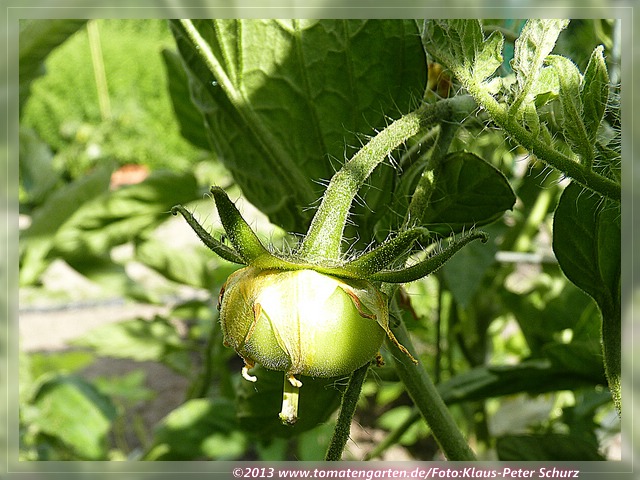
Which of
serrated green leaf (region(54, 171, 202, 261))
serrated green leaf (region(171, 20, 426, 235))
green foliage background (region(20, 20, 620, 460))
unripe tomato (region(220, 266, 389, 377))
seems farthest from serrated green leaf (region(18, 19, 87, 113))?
unripe tomato (region(220, 266, 389, 377))

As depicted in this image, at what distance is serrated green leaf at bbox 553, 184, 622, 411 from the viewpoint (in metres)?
0.36

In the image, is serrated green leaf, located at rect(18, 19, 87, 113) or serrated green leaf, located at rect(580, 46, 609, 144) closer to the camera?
serrated green leaf, located at rect(580, 46, 609, 144)

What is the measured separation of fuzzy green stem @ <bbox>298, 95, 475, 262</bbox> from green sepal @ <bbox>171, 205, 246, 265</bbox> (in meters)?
0.03

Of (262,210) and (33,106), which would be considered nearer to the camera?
(262,210)

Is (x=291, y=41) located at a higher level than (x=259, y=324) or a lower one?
higher

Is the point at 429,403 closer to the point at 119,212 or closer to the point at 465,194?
the point at 465,194

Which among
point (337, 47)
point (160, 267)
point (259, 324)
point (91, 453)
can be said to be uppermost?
point (337, 47)

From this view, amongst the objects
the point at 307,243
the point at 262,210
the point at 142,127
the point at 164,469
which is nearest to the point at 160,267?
the point at 164,469

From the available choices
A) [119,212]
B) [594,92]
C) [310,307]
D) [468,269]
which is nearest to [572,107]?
[594,92]

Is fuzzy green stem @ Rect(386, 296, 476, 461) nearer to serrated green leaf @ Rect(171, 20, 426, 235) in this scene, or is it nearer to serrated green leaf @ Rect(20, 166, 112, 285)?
serrated green leaf @ Rect(171, 20, 426, 235)

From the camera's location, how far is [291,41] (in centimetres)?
41

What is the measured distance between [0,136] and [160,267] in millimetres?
350

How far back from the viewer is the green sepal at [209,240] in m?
0.28

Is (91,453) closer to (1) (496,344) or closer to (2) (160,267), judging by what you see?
A: (2) (160,267)
